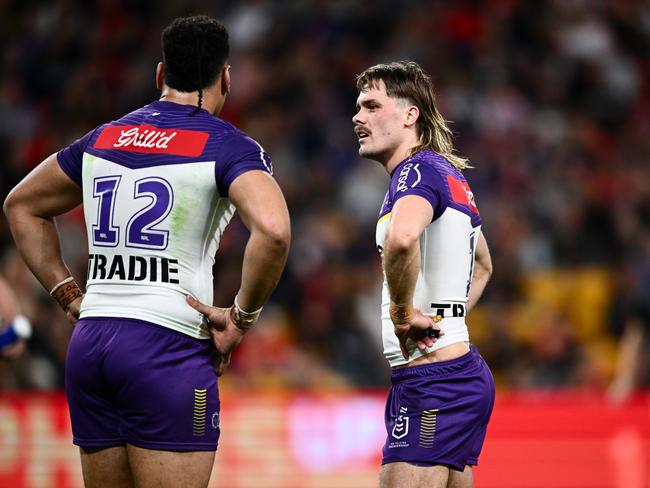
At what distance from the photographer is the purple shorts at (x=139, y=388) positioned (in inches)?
163

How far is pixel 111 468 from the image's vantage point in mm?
4246

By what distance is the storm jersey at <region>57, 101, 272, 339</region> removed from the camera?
4203mm

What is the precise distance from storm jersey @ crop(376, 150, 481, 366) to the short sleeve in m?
1.30

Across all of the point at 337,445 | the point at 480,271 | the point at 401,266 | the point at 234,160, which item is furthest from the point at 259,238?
the point at 337,445

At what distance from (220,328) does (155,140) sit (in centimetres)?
77

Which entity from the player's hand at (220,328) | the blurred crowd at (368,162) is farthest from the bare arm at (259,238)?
the blurred crowd at (368,162)

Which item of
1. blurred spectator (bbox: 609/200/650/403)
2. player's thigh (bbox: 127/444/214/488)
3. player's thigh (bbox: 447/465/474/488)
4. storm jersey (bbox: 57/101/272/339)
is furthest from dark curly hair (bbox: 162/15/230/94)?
blurred spectator (bbox: 609/200/650/403)

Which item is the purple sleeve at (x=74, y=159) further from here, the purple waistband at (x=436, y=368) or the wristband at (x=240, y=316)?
the purple waistband at (x=436, y=368)

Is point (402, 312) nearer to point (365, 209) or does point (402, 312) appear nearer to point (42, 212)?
point (42, 212)

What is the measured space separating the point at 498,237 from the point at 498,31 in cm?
350

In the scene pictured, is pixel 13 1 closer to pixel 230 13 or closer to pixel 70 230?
pixel 230 13

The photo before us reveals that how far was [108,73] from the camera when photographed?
44.4 ft

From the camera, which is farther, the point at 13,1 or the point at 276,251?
the point at 13,1

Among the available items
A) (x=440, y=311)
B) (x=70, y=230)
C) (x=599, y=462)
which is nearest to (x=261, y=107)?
(x=70, y=230)
